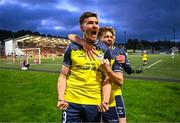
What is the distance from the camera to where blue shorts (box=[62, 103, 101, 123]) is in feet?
15.6

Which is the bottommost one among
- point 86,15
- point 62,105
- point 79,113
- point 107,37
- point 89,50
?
point 79,113

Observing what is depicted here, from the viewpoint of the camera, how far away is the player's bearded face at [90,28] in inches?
187

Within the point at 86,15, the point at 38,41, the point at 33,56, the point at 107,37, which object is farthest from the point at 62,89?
the point at 38,41

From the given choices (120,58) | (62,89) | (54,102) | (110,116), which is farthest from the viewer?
(54,102)

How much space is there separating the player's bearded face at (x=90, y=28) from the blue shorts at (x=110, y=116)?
1323mm

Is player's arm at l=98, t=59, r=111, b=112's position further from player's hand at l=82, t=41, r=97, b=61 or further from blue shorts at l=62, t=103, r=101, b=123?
player's hand at l=82, t=41, r=97, b=61

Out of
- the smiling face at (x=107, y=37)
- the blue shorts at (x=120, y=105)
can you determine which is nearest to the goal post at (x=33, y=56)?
the blue shorts at (x=120, y=105)

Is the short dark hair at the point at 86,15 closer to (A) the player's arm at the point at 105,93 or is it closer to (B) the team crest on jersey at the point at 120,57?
(A) the player's arm at the point at 105,93

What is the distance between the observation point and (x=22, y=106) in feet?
45.5

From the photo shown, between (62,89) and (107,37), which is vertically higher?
(107,37)

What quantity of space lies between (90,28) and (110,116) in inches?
62.1

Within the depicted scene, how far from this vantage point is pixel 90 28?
15.6ft

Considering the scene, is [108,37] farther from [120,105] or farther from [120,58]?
[120,105]

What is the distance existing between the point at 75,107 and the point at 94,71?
0.53 meters
